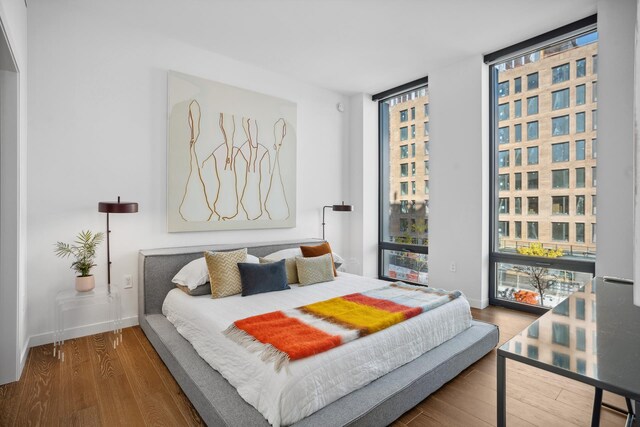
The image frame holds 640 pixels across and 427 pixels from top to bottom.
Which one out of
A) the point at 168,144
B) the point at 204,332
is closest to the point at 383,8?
the point at 168,144

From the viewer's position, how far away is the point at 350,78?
4520 millimetres

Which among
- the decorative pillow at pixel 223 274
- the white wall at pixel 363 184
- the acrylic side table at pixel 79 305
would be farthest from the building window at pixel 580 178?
the acrylic side table at pixel 79 305

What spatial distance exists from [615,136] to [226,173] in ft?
12.5

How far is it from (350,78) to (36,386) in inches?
177

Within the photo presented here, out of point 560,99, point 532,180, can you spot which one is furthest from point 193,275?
point 560,99

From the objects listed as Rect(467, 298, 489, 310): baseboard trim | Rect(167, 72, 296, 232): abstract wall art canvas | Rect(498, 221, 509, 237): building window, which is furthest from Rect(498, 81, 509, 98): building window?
Rect(167, 72, 296, 232): abstract wall art canvas

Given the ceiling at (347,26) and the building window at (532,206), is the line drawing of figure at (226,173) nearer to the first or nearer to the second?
the ceiling at (347,26)

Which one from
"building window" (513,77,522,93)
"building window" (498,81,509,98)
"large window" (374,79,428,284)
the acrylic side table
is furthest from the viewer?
"large window" (374,79,428,284)

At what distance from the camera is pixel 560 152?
3469 millimetres

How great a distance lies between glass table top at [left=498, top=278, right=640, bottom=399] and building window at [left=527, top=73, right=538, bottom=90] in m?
3.00

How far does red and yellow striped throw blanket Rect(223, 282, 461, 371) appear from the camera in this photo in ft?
5.83

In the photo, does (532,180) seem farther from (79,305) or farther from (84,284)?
(79,305)

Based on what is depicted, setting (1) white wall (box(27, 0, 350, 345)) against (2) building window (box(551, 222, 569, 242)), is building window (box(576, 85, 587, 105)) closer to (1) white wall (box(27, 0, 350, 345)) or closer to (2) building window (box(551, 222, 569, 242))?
(2) building window (box(551, 222, 569, 242))

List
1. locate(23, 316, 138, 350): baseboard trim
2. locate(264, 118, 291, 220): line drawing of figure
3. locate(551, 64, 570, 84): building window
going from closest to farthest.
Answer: locate(23, 316, 138, 350): baseboard trim < locate(551, 64, 570, 84): building window < locate(264, 118, 291, 220): line drawing of figure
